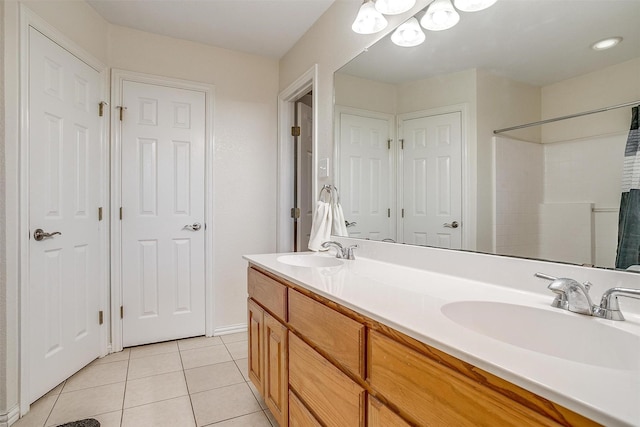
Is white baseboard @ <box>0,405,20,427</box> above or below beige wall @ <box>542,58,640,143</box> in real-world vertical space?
below

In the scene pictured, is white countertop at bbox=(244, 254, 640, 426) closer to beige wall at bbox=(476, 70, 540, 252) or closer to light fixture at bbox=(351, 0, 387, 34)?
beige wall at bbox=(476, 70, 540, 252)

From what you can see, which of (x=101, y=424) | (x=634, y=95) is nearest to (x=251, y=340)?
(x=101, y=424)

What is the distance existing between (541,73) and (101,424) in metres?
2.40

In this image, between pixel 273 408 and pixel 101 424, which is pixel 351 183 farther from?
pixel 101 424

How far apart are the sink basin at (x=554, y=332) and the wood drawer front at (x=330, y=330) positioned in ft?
0.82

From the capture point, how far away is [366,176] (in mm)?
1820

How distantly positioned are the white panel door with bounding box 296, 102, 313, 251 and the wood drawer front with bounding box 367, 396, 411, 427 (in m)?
2.18

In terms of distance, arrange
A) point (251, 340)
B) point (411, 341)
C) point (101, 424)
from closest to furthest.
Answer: point (411, 341) < point (101, 424) < point (251, 340)

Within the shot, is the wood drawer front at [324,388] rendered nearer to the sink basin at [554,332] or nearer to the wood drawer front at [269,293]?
the wood drawer front at [269,293]

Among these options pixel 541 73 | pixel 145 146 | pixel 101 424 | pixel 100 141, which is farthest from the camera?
pixel 145 146

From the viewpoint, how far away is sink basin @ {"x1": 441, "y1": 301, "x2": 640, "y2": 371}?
0.67 metres

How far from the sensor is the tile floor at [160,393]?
1.65 m

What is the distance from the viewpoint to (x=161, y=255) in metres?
2.59

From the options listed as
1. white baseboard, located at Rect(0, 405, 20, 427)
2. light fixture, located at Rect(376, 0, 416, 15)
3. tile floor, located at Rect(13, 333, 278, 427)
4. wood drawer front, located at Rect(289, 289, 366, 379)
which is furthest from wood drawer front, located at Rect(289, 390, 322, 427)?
light fixture, located at Rect(376, 0, 416, 15)
